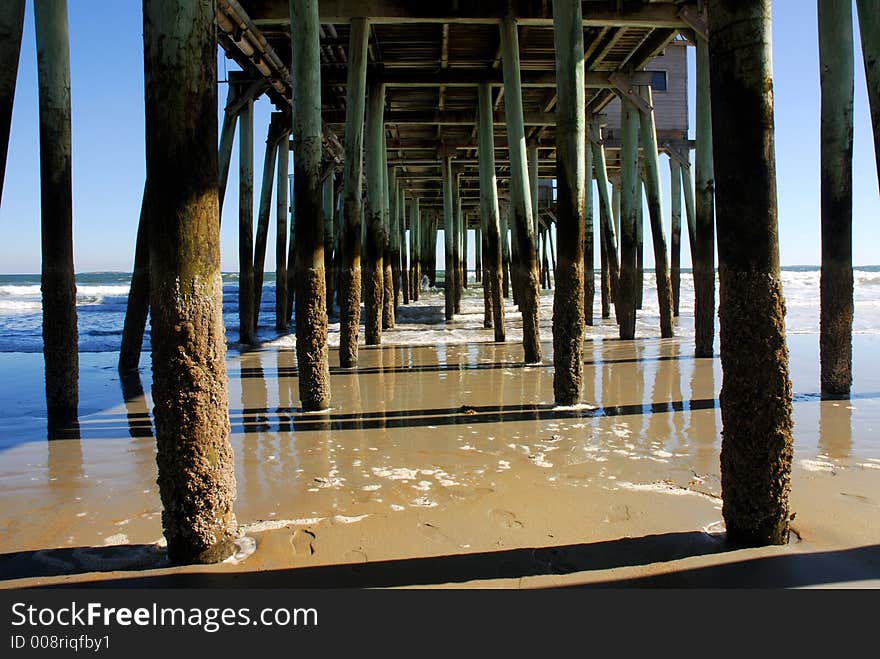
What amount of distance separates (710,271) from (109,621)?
898 cm

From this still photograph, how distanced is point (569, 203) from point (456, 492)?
3.45 m

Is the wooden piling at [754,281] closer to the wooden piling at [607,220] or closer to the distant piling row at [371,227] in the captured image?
the distant piling row at [371,227]

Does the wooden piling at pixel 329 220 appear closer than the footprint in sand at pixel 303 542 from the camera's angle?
No

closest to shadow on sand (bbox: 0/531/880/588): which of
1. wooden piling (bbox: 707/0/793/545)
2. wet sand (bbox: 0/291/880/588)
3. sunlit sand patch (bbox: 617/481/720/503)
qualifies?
wet sand (bbox: 0/291/880/588)

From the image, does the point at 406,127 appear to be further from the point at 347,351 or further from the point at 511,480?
the point at 511,480

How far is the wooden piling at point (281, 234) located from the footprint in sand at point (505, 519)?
12548 mm

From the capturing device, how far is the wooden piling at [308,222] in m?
6.45

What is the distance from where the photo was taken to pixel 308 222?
6.69m

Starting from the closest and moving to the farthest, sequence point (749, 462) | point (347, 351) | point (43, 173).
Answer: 1. point (749, 462)
2. point (43, 173)
3. point (347, 351)

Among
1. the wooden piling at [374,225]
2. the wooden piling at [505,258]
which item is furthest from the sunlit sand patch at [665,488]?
the wooden piling at [505,258]

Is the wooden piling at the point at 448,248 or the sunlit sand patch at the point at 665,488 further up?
the wooden piling at the point at 448,248

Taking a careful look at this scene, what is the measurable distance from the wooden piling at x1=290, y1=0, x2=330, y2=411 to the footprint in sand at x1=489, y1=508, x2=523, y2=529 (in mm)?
3252

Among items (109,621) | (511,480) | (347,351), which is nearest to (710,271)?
(347,351)

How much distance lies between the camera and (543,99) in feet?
49.2
